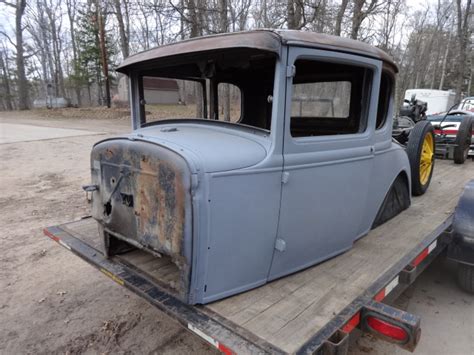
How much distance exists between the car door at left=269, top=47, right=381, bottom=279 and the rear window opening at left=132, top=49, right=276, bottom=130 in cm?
40

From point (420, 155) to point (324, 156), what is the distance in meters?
2.24

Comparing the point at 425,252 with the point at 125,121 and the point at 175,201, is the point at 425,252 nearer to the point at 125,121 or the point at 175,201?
the point at 175,201

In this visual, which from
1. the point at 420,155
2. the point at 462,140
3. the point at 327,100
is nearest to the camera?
the point at 327,100

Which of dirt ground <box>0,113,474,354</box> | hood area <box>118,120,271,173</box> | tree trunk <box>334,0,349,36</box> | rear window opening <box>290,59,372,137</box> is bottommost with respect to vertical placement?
dirt ground <box>0,113,474,354</box>

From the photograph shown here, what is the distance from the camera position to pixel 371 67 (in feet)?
8.32

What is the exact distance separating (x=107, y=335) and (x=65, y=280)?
3.76 feet

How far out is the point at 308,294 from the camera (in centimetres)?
213

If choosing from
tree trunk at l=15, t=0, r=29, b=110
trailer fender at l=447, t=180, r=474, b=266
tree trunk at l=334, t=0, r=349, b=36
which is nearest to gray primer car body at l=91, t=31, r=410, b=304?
trailer fender at l=447, t=180, r=474, b=266

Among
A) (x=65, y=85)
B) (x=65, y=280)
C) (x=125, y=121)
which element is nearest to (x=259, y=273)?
(x=65, y=280)

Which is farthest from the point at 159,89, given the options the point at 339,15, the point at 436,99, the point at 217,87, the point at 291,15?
the point at 436,99

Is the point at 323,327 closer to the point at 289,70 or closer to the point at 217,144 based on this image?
the point at 217,144

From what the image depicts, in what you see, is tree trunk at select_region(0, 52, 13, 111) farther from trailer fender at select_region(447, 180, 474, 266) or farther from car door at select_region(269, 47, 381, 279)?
trailer fender at select_region(447, 180, 474, 266)

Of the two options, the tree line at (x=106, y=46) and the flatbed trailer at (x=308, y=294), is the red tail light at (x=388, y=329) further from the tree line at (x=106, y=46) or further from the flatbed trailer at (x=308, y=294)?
the tree line at (x=106, y=46)

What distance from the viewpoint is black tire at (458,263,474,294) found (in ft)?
10.4
